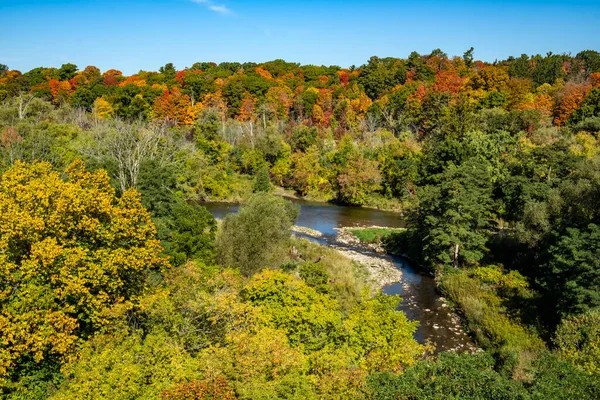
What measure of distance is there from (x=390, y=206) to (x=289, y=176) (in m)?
17.7

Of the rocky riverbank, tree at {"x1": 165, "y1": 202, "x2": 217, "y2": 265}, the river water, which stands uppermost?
tree at {"x1": 165, "y1": 202, "x2": 217, "y2": 265}

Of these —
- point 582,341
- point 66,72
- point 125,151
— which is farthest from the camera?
point 66,72

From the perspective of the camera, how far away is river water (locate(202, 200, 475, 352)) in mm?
25312

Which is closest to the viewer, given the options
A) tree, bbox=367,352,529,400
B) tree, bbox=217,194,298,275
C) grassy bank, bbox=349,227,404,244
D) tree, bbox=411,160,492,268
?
tree, bbox=367,352,529,400

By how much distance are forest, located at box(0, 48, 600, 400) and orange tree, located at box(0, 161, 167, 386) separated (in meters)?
0.08

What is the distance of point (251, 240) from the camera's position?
28062 millimetres

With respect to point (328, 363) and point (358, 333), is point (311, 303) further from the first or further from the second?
point (328, 363)

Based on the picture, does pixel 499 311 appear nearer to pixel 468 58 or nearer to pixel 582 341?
pixel 582 341

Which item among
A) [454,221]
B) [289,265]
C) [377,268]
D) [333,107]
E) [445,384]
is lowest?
[377,268]

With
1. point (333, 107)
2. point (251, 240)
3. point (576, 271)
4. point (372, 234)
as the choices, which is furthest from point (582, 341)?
point (333, 107)

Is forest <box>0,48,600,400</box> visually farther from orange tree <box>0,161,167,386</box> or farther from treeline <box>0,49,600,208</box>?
treeline <box>0,49,600,208</box>

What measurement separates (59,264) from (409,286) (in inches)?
946

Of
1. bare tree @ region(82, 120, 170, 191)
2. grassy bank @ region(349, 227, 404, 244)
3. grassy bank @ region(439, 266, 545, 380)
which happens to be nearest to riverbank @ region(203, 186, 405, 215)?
grassy bank @ region(349, 227, 404, 244)

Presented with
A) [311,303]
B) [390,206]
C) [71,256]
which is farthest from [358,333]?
[390,206]
